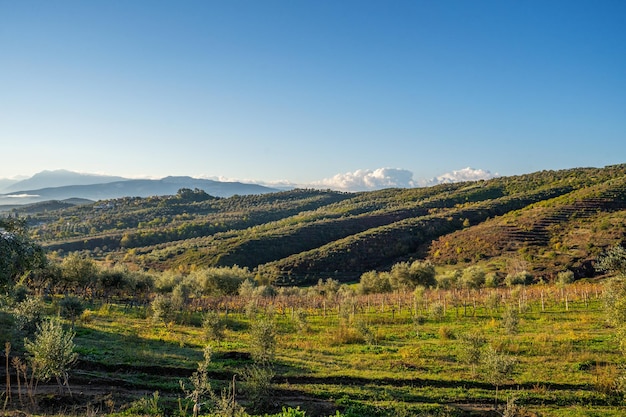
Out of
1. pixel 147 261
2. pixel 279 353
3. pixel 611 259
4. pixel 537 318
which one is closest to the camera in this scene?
pixel 611 259

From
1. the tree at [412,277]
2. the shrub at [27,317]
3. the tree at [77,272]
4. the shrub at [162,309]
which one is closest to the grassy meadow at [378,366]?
the shrub at [162,309]

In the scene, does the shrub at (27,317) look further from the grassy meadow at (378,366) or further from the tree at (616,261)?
the tree at (616,261)

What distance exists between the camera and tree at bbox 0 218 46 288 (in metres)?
19.5

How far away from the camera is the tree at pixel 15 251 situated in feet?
63.9

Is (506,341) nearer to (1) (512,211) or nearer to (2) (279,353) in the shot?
(2) (279,353)

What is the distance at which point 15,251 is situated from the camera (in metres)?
20.0

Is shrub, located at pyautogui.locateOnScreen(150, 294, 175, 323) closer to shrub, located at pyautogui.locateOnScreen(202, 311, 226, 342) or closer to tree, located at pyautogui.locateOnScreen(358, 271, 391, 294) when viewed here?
shrub, located at pyautogui.locateOnScreen(202, 311, 226, 342)

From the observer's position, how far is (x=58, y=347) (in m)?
15.0

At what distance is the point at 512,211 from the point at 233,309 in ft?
371

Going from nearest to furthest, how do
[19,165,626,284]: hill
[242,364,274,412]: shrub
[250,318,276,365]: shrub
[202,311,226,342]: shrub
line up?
[242,364,274,412]: shrub < [250,318,276,365]: shrub < [202,311,226,342]: shrub < [19,165,626,284]: hill

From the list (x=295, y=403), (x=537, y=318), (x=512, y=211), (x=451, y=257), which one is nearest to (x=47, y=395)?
(x=295, y=403)

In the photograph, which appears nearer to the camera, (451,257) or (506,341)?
(506,341)

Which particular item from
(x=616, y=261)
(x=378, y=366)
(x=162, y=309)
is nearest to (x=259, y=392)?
(x=378, y=366)

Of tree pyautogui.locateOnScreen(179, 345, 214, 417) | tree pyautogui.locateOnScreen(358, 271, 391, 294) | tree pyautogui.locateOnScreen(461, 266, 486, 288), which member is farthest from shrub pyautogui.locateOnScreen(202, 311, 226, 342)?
tree pyautogui.locateOnScreen(461, 266, 486, 288)
